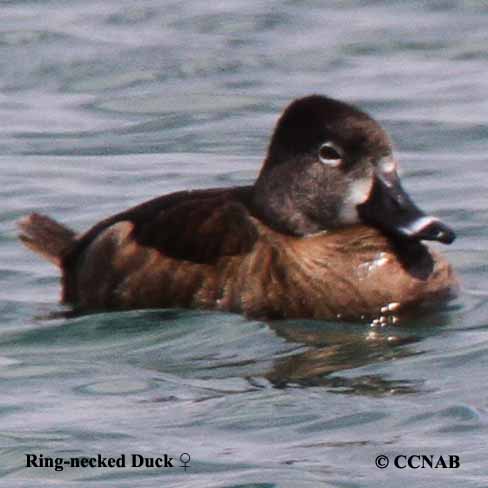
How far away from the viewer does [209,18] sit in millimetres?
16188

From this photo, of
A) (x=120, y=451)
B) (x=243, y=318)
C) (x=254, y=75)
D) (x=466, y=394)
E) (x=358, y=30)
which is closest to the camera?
(x=120, y=451)

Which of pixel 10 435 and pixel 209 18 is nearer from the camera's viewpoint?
pixel 10 435

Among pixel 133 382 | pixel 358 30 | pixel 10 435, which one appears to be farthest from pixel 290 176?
pixel 358 30

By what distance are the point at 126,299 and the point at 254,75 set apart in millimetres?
5619

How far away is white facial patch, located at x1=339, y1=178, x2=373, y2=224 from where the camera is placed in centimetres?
922

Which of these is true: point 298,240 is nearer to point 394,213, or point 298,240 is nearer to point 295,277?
point 295,277

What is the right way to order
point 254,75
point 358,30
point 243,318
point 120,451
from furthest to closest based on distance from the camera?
point 358,30 → point 254,75 → point 243,318 → point 120,451

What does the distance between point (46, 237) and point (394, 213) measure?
181 centimetres

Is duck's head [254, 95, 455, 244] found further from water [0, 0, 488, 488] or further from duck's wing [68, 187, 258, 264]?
water [0, 0, 488, 488]

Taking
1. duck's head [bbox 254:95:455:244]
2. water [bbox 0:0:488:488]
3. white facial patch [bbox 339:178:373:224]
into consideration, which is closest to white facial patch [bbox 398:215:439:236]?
duck's head [bbox 254:95:455:244]

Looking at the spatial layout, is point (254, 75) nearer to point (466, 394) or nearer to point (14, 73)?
point (14, 73)

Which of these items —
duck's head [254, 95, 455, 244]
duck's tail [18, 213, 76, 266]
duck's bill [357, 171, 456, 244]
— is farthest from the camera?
duck's tail [18, 213, 76, 266]

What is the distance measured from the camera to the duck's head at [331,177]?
9.13m

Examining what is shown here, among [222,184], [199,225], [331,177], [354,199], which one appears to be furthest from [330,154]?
[222,184]
